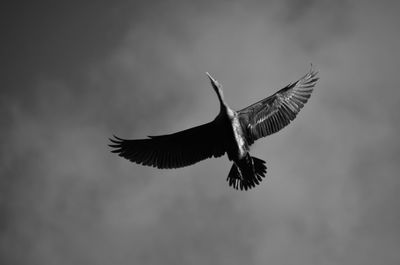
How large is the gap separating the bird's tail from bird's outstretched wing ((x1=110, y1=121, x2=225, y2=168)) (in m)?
0.61

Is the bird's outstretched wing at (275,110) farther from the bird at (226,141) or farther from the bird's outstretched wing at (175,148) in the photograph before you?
the bird's outstretched wing at (175,148)

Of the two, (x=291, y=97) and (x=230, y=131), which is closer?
(x=230, y=131)

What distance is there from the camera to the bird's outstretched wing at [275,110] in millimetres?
12688

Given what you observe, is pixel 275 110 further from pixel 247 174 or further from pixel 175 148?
pixel 175 148

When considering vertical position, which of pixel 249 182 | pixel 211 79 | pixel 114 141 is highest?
pixel 211 79

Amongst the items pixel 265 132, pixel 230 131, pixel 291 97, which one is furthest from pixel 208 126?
pixel 291 97

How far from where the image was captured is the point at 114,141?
13.0 m

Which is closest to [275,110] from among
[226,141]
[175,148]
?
[226,141]

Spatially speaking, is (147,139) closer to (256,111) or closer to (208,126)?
(208,126)

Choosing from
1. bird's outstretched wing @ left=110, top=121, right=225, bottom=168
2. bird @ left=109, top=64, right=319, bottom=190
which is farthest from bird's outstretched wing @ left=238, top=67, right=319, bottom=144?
bird's outstretched wing @ left=110, top=121, right=225, bottom=168

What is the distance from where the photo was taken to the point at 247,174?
42.4 feet

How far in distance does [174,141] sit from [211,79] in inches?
64.2

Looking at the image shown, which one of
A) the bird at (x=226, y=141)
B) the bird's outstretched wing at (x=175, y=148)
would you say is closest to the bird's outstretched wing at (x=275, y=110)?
the bird at (x=226, y=141)

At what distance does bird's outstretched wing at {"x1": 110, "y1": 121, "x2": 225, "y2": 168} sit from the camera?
12.6 m
